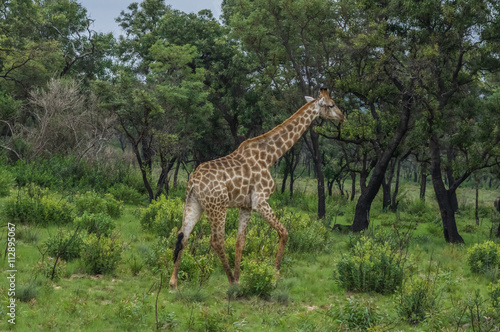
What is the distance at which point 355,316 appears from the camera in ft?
20.8

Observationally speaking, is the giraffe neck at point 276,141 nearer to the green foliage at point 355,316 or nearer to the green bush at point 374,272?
the green bush at point 374,272

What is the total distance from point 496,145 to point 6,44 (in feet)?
90.1

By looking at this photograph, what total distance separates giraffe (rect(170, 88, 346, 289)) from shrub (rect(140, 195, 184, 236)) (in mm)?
3882

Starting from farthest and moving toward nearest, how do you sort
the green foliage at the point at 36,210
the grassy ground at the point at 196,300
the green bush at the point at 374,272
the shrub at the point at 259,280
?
the green foliage at the point at 36,210 < the green bush at the point at 374,272 < the shrub at the point at 259,280 < the grassy ground at the point at 196,300

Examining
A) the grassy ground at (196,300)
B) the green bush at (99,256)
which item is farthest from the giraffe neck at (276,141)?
the green bush at (99,256)

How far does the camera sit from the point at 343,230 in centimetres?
1603

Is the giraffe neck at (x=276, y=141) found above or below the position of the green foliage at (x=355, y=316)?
above

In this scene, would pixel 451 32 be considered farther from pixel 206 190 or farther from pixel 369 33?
pixel 206 190

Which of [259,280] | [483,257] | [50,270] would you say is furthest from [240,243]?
[483,257]

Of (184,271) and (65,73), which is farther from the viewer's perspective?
(65,73)

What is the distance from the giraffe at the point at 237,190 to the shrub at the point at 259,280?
0.35 meters

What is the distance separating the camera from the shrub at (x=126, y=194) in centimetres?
1816

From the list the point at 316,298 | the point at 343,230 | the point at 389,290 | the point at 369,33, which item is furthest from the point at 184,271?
the point at 369,33

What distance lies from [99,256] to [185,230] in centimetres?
189
